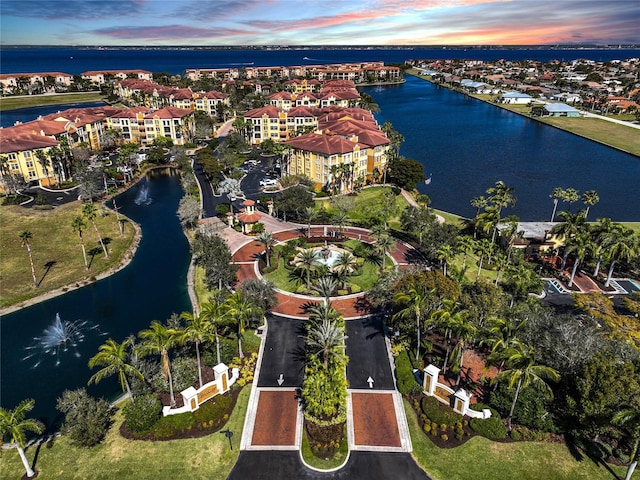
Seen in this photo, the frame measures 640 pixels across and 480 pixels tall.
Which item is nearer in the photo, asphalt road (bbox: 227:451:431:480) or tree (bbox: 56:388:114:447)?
asphalt road (bbox: 227:451:431:480)

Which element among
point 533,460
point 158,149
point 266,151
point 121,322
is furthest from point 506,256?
point 158,149

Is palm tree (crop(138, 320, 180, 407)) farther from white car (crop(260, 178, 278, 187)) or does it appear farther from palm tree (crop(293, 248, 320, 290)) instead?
white car (crop(260, 178, 278, 187))

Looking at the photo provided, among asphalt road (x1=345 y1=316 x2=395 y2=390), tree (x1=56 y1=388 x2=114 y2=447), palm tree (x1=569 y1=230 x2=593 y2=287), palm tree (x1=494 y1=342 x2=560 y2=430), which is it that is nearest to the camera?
palm tree (x1=494 y1=342 x2=560 y2=430)

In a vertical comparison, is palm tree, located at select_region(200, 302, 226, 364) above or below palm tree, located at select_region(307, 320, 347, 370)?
above

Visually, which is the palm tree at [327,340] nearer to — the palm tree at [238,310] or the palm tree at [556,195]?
the palm tree at [238,310]

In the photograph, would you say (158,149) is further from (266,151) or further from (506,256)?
(506,256)

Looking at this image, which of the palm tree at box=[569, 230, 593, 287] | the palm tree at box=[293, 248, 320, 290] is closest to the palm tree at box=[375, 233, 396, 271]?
the palm tree at box=[293, 248, 320, 290]

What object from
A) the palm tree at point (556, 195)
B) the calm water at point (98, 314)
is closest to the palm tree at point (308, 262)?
the calm water at point (98, 314)
